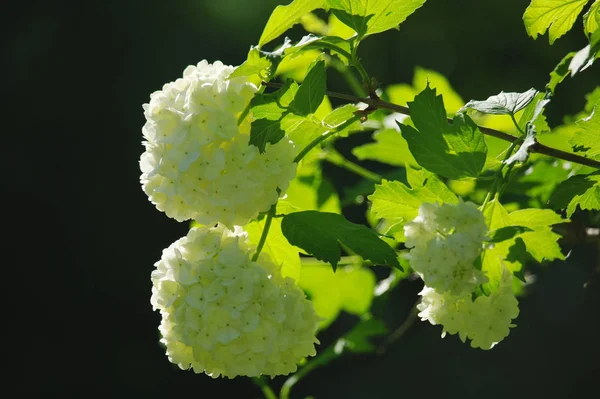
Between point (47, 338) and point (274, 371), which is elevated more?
point (47, 338)

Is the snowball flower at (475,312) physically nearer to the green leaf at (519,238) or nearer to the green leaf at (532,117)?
the green leaf at (519,238)

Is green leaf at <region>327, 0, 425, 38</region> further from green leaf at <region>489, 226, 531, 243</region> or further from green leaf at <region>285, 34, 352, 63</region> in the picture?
green leaf at <region>489, 226, 531, 243</region>

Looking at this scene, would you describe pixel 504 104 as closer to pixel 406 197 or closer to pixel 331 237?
pixel 406 197

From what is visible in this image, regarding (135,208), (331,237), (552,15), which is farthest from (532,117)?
(135,208)

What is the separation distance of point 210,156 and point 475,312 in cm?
45

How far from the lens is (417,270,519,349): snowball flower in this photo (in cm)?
112

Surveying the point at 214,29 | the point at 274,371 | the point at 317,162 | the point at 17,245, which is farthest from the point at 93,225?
the point at 274,371

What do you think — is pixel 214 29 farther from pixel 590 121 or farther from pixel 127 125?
pixel 590 121

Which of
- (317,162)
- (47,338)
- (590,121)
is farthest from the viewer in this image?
(47,338)

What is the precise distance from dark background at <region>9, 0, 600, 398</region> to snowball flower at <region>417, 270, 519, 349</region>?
348cm

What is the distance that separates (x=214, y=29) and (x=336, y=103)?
2.26 m

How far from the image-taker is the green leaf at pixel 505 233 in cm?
103

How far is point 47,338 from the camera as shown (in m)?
5.34

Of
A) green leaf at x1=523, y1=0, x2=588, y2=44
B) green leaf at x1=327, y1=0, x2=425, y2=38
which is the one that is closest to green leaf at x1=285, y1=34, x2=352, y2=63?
green leaf at x1=327, y1=0, x2=425, y2=38
